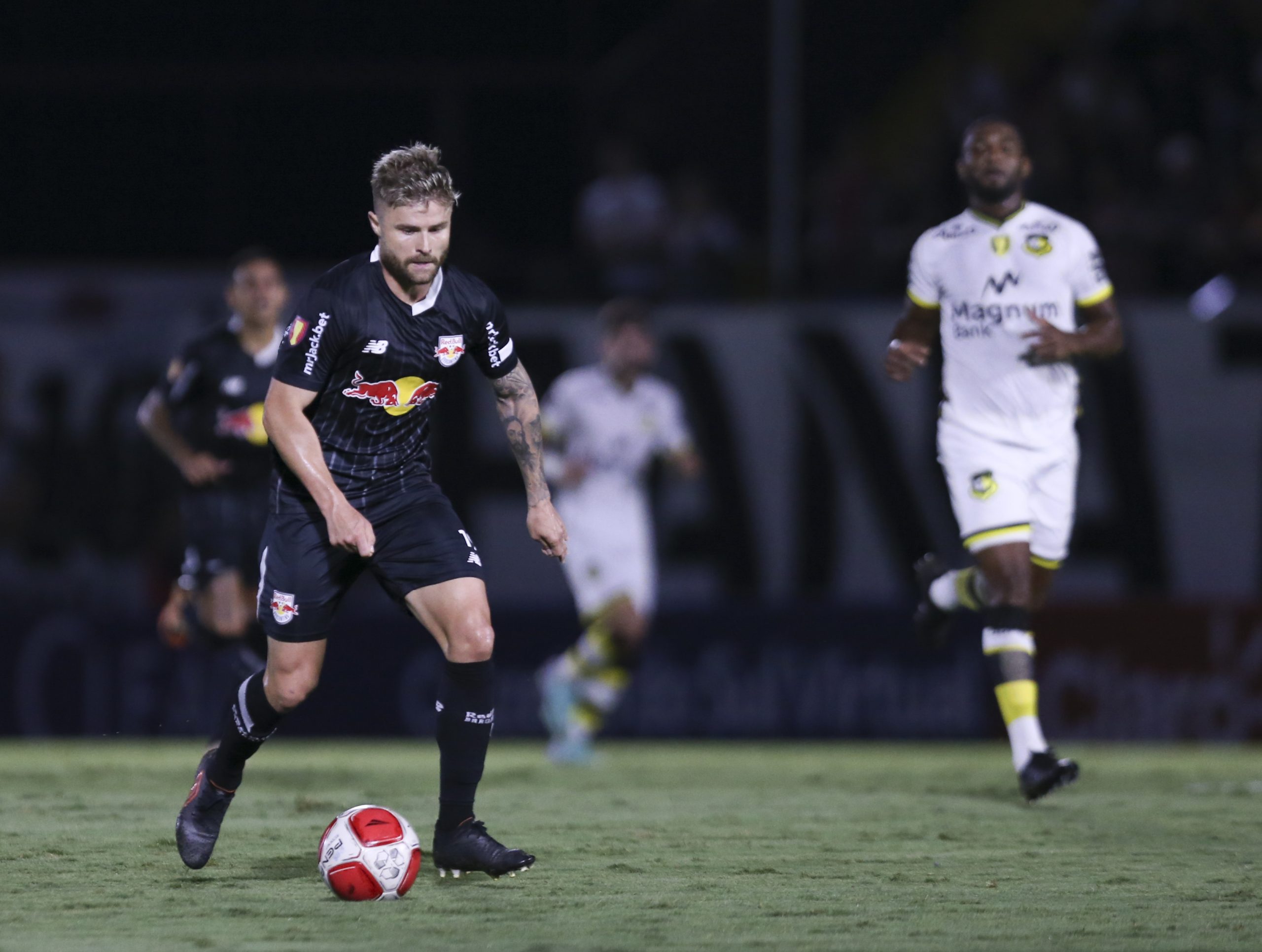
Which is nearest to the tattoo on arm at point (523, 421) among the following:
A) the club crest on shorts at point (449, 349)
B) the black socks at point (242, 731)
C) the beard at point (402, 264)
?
the club crest on shorts at point (449, 349)

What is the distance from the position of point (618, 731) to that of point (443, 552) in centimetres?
707

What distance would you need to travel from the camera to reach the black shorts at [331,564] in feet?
19.4

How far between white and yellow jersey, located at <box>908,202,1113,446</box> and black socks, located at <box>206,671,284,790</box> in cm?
355

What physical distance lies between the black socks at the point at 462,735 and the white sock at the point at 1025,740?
9.18 feet

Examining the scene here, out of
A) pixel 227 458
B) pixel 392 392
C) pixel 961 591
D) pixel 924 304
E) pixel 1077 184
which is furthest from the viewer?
pixel 1077 184

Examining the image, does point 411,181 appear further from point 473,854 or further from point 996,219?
point 996,219

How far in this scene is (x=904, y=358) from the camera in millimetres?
8156

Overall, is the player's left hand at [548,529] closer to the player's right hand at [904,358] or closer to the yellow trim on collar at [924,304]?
the player's right hand at [904,358]

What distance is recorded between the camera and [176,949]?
4.84m

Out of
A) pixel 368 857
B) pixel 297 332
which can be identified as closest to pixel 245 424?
pixel 297 332

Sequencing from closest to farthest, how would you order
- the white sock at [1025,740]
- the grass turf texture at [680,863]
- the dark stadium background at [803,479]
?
the grass turf texture at [680,863] < the white sock at [1025,740] < the dark stadium background at [803,479]

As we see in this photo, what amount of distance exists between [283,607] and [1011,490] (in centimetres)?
348

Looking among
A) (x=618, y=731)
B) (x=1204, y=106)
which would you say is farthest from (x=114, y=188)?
(x=1204, y=106)

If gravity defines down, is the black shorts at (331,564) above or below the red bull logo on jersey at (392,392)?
below
